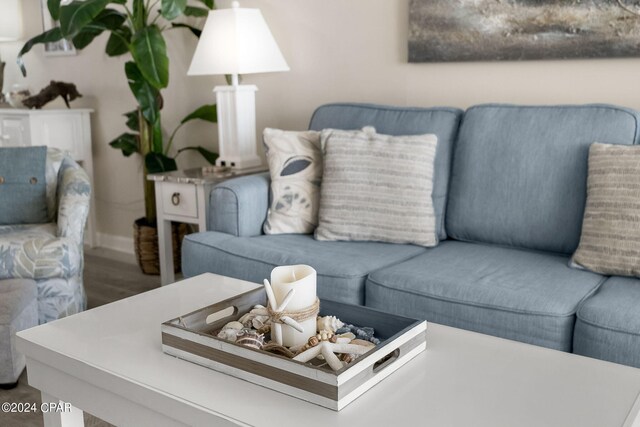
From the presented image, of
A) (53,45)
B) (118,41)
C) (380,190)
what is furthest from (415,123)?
(53,45)

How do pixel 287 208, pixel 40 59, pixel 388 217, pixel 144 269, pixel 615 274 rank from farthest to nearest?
pixel 40 59
pixel 144 269
pixel 287 208
pixel 388 217
pixel 615 274

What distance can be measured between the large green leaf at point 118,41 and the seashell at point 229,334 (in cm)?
254

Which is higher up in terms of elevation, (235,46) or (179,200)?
(235,46)

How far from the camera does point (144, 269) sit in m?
3.69

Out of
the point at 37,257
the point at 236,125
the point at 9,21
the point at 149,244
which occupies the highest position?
the point at 9,21

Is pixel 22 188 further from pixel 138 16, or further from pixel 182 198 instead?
pixel 138 16

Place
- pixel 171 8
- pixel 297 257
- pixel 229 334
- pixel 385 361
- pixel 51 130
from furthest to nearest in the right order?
pixel 51 130
pixel 171 8
pixel 297 257
pixel 229 334
pixel 385 361

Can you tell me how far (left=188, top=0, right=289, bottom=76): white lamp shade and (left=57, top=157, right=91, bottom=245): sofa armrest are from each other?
685 millimetres

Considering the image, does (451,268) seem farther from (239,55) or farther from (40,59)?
(40,59)

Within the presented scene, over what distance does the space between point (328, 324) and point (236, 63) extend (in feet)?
5.70

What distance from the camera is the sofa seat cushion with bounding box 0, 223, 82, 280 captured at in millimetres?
2496

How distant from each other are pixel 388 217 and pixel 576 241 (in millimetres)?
612

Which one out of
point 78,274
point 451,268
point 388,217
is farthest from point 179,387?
point 78,274

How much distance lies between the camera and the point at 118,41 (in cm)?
363
